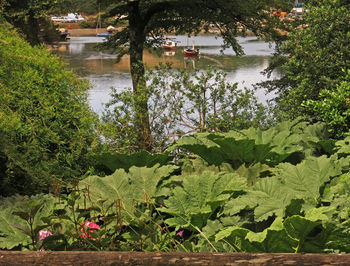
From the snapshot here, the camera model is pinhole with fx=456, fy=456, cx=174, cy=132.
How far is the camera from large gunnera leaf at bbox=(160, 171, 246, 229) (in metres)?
3.57

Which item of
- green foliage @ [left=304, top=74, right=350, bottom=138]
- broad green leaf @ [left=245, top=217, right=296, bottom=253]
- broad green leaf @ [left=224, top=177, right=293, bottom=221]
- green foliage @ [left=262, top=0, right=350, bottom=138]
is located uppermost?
green foliage @ [left=262, top=0, right=350, bottom=138]

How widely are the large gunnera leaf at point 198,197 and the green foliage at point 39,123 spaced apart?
1.38m

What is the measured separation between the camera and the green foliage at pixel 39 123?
4305mm

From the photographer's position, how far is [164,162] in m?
5.11

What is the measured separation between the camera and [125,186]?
3.97m

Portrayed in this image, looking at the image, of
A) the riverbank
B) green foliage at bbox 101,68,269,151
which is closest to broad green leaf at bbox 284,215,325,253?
green foliage at bbox 101,68,269,151

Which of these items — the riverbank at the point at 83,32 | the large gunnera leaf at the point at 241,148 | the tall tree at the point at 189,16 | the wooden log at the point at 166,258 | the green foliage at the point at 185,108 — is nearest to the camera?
the wooden log at the point at 166,258

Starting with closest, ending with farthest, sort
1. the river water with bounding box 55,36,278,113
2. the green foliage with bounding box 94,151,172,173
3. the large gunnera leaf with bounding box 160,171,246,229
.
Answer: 1. the large gunnera leaf with bounding box 160,171,246,229
2. the green foliage with bounding box 94,151,172,173
3. the river water with bounding box 55,36,278,113

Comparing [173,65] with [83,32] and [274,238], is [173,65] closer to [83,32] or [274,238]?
[274,238]

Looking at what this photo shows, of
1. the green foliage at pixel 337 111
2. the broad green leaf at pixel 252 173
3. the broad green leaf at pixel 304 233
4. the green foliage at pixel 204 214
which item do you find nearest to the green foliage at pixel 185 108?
the green foliage at pixel 337 111

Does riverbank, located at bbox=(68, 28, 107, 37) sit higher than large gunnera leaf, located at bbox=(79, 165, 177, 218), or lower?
higher

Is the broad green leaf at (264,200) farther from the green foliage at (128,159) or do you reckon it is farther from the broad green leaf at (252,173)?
the green foliage at (128,159)

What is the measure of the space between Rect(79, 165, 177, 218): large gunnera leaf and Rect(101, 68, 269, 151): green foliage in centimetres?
337

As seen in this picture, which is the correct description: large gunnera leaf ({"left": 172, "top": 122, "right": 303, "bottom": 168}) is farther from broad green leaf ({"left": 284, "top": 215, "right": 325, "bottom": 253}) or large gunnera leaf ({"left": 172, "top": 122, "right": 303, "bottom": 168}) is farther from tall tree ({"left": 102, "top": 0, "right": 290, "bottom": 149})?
tall tree ({"left": 102, "top": 0, "right": 290, "bottom": 149})
